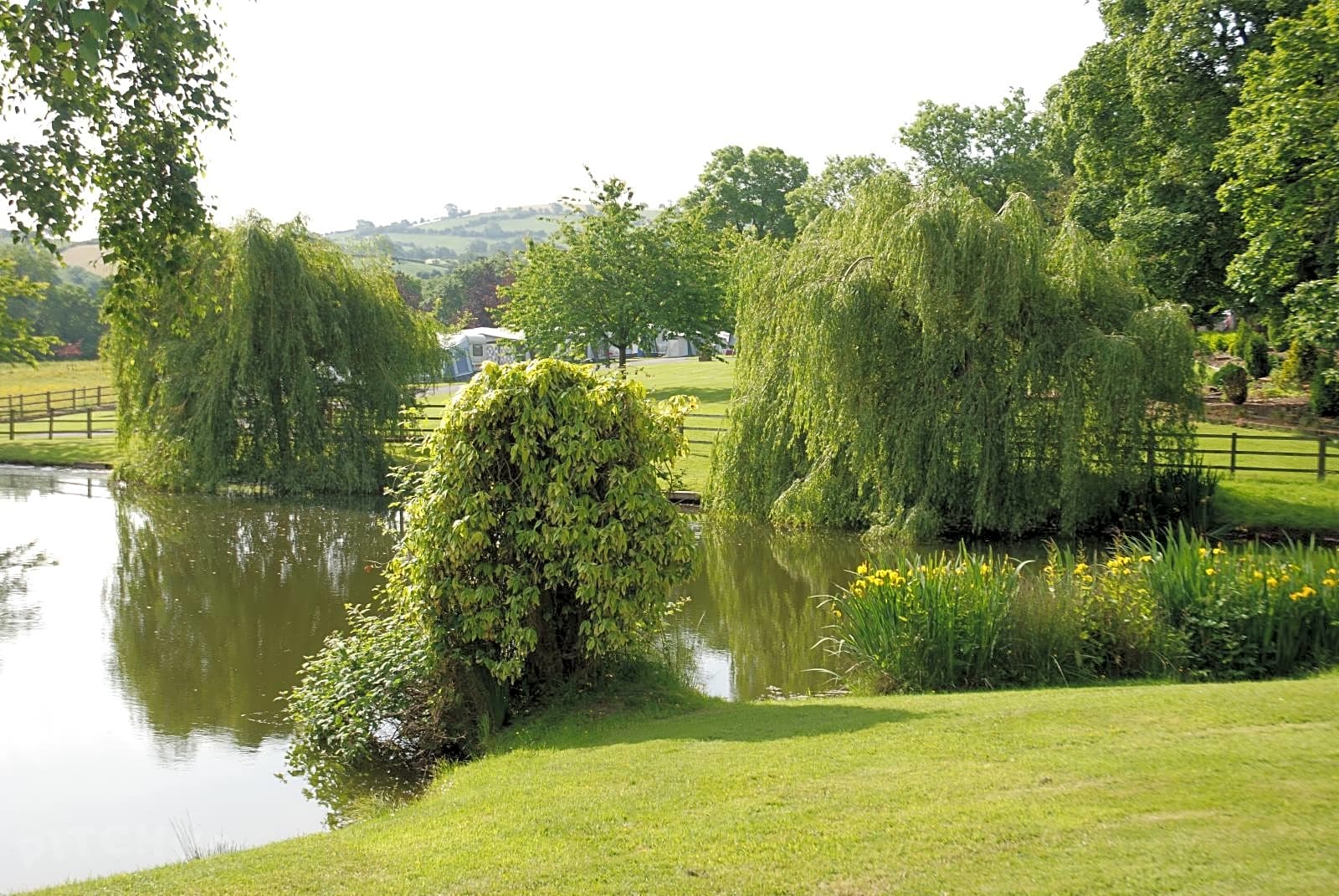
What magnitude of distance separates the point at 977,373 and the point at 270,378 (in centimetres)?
1608

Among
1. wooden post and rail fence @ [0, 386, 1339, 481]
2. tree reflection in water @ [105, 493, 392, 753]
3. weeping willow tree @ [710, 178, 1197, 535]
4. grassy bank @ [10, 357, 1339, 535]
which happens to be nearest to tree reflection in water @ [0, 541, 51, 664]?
tree reflection in water @ [105, 493, 392, 753]

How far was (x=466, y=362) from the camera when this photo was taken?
6931cm

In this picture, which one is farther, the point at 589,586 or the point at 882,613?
the point at 882,613

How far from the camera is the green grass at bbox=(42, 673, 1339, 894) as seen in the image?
17.9 ft

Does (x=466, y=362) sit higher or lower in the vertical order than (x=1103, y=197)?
lower

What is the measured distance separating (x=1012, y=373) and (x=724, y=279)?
27.1m

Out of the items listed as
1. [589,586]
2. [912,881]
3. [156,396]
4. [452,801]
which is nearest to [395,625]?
[589,586]

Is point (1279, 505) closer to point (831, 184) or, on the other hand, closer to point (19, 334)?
point (19, 334)

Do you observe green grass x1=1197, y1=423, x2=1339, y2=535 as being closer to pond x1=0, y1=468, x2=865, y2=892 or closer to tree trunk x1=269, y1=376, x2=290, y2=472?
pond x1=0, y1=468, x2=865, y2=892

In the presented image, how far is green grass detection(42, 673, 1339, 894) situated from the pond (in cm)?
234

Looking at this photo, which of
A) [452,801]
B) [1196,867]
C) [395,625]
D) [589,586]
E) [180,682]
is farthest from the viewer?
[180,682]

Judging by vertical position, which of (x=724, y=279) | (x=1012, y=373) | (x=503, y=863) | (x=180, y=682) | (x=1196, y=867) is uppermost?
(x=724, y=279)

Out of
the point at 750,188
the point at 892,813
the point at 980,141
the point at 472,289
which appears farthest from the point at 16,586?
the point at 472,289

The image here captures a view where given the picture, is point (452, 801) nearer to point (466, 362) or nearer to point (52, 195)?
point (52, 195)
